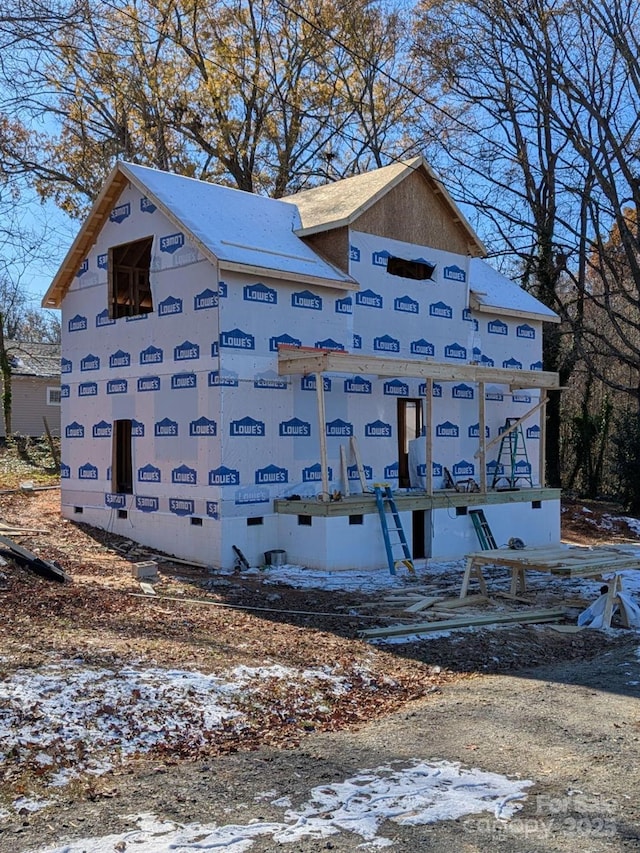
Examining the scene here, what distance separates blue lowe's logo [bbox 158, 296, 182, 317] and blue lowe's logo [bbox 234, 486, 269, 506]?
340 centimetres

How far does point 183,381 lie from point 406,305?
5.18 metres

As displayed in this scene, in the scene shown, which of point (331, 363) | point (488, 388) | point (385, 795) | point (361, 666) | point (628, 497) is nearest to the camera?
point (385, 795)

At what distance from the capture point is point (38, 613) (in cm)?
855

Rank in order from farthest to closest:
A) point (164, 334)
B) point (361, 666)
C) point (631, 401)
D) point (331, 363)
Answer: point (631, 401), point (164, 334), point (331, 363), point (361, 666)

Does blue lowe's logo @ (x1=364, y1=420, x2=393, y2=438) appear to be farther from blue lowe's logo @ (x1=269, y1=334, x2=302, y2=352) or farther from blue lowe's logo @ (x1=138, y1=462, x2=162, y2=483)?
blue lowe's logo @ (x1=138, y1=462, x2=162, y2=483)

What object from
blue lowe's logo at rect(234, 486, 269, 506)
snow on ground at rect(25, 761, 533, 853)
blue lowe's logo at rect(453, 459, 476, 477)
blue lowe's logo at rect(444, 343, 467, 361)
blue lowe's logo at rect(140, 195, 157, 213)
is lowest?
snow on ground at rect(25, 761, 533, 853)

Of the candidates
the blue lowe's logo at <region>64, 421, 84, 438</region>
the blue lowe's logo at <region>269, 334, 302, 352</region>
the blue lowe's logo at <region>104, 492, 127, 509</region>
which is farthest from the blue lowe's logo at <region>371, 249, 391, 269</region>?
the blue lowe's logo at <region>64, 421, 84, 438</region>

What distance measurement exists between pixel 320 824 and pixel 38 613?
16.9 feet

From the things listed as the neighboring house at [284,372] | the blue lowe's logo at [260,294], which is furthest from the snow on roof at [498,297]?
the blue lowe's logo at [260,294]

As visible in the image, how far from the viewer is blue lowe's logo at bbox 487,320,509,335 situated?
18891mm

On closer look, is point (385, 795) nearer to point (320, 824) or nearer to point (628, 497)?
point (320, 824)

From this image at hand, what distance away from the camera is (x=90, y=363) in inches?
652

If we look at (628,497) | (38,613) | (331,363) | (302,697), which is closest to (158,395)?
(331,363)

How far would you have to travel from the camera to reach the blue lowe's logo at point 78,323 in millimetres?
16822
